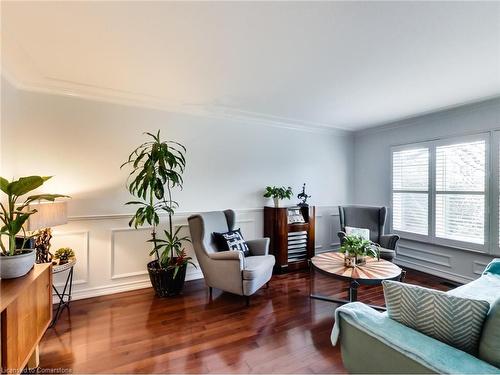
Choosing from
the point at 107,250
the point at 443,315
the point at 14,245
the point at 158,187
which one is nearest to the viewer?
the point at 443,315

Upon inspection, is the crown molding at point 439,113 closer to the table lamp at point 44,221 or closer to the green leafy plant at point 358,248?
the green leafy plant at point 358,248

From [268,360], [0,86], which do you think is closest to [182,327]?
[268,360]

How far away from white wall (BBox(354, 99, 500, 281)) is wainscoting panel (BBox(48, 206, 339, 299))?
11.5 ft

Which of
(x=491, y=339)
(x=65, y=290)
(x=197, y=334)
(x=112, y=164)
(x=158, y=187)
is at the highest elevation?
(x=112, y=164)

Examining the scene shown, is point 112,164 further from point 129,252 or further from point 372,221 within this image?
point 372,221

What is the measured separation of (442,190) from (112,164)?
4663 mm

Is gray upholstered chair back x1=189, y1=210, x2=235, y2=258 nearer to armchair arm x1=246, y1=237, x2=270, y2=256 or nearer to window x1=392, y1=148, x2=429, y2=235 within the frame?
Result: armchair arm x1=246, y1=237, x2=270, y2=256

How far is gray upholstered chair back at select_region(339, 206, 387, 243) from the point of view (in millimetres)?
3871

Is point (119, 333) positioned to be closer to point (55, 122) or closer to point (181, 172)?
point (181, 172)

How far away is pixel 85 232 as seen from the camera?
288 centimetres

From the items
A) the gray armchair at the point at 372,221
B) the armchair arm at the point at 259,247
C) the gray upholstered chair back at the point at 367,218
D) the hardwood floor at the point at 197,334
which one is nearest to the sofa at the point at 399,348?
the hardwood floor at the point at 197,334

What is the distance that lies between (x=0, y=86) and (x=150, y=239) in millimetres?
2115

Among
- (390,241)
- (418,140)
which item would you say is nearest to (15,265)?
(390,241)

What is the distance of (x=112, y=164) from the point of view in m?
3.04
